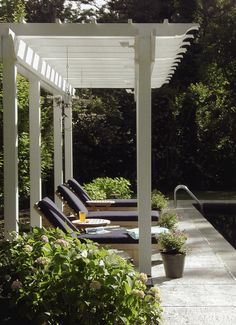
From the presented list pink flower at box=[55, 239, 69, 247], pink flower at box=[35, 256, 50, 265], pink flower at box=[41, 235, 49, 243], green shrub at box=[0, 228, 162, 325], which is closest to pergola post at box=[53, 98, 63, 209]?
pink flower at box=[41, 235, 49, 243]

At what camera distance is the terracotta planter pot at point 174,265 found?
634 cm

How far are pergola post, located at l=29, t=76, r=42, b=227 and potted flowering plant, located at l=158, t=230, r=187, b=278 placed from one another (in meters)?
2.19

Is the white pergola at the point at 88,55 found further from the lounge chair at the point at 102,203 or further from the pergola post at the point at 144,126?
the lounge chair at the point at 102,203

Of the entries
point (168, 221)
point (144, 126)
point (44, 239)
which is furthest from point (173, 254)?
point (44, 239)

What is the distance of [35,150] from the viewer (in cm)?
791

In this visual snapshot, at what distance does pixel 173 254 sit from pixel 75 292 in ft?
9.63

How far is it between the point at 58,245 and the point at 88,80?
25.0 ft

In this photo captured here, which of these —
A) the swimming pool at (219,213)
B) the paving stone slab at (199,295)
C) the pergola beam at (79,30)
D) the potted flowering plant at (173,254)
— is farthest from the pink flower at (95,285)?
the swimming pool at (219,213)

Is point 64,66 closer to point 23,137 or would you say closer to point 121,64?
point 121,64

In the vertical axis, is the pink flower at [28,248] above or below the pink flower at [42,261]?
above

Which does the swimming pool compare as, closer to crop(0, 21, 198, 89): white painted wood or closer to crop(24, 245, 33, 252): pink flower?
crop(0, 21, 198, 89): white painted wood

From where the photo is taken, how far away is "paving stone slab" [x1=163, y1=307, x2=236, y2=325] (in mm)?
4711

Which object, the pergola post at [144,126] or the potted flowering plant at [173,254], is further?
the potted flowering plant at [173,254]

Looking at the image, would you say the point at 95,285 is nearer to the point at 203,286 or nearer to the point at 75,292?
the point at 75,292
